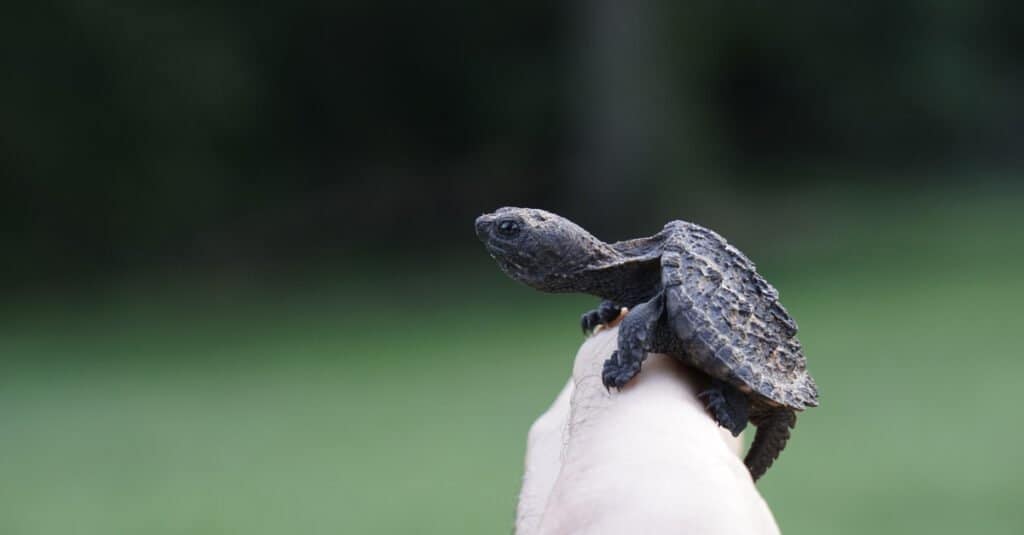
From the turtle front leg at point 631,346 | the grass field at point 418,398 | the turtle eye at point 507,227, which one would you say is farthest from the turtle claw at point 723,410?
the grass field at point 418,398

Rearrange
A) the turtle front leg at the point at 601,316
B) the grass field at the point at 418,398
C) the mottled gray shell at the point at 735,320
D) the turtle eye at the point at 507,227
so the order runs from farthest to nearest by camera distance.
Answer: the grass field at the point at 418,398 < the turtle front leg at the point at 601,316 < the turtle eye at the point at 507,227 < the mottled gray shell at the point at 735,320

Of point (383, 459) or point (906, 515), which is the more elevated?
point (906, 515)

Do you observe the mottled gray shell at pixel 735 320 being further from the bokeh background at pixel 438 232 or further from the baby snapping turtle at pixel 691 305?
the bokeh background at pixel 438 232

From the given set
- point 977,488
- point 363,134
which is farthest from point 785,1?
point 977,488

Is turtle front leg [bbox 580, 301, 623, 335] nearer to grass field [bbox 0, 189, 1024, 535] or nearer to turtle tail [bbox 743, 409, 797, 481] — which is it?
turtle tail [bbox 743, 409, 797, 481]

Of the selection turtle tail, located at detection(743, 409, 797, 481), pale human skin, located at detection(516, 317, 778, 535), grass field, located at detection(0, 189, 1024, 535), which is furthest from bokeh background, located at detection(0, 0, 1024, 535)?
pale human skin, located at detection(516, 317, 778, 535)

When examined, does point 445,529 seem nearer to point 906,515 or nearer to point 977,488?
point 906,515

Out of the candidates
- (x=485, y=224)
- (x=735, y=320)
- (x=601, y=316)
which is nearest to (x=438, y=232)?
(x=601, y=316)

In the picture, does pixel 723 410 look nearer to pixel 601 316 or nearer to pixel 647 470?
pixel 647 470
